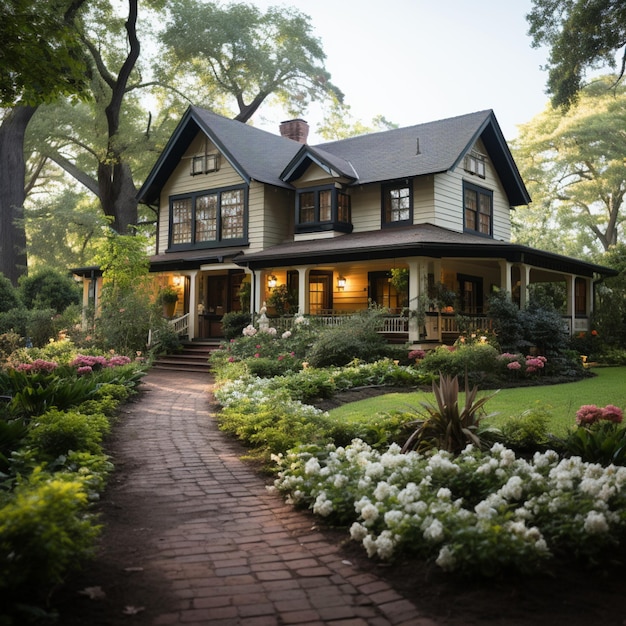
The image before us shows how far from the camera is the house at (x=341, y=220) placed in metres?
18.1

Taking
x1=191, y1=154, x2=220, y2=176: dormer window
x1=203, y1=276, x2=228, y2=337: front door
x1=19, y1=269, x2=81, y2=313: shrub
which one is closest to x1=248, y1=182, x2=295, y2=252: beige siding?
x1=191, y1=154, x2=220, y2=176: dormer window

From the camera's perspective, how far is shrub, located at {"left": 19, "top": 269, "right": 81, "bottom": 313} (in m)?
25.6

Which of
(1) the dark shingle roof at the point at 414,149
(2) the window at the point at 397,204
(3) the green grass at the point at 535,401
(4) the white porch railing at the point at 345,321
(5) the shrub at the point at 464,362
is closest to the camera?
(3) the green grass at the point at 535,401

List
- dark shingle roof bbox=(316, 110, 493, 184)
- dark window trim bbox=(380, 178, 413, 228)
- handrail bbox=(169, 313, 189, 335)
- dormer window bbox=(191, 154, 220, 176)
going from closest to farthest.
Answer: dark shingle roof bbox=(316, 110, 493, 184), dark window trim bbox=(380, 178, 413, 228), handrail bbox=(169, 313, 189, 335), dormer window bbox=(191, 154, 220, 176)

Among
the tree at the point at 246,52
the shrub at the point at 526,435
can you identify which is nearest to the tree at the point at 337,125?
the tree at the point at 246,52

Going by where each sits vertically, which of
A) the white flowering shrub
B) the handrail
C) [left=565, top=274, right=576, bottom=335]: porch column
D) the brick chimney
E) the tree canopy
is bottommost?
the white flowering shrub

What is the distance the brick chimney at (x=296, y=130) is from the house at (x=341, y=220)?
1981 mm

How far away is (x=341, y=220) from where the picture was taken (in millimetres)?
20078

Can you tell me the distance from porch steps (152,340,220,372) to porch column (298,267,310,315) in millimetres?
2907

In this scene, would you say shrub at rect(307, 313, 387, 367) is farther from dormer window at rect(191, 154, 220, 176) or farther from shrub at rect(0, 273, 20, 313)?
shrub at rect(0, 273, 20, 313)

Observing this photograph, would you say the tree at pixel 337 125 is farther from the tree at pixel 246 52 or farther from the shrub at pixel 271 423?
the shrub at pixel 271 423

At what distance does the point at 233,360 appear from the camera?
14789mm

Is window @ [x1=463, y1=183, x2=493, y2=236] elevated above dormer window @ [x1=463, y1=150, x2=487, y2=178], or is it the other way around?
dormer window @ [x1=463, y1=150, x2=487, y2=178]

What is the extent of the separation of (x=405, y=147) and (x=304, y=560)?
1836 centimetres
